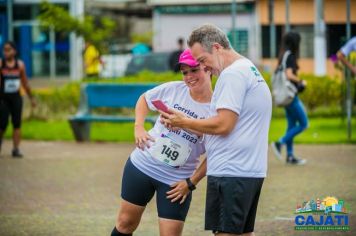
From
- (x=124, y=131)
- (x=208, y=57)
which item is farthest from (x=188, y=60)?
(x=124, y=131)

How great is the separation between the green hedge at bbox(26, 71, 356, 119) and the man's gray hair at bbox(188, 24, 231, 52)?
553 inches

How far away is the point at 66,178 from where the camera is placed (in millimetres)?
11992

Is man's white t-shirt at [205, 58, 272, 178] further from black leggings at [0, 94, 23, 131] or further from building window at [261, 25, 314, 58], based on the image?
building window at [261, 25, 314, 58]

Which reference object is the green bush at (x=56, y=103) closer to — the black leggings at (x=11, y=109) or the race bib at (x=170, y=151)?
the black leggings at (x=11, y=109)

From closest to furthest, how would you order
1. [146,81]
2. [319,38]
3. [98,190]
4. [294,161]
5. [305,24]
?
[98,190] → [294,161] → [146,81] → [319,38] → [305,24]

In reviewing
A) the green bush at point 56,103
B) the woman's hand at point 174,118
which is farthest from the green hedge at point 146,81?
the woman's hand at point 174,118

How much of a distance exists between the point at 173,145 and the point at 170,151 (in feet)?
0.15

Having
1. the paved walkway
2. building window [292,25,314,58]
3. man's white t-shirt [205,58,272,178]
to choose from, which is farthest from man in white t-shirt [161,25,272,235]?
building window [292,25,314,58]

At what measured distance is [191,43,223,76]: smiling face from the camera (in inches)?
216

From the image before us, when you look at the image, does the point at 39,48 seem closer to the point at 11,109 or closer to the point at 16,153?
the point at 11,109

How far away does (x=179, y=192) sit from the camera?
6.20 meters

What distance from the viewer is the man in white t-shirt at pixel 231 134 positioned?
17.9 feet

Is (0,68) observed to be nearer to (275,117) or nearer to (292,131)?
(292,131)

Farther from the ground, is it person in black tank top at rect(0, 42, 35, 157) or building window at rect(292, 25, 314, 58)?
building window at rect(292, 25, 314, 58)
